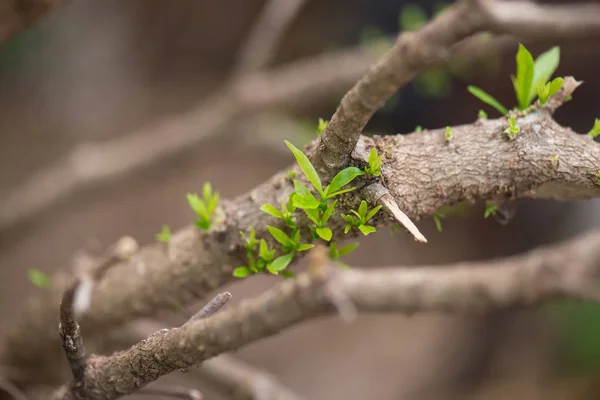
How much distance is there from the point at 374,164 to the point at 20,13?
33.3 inches

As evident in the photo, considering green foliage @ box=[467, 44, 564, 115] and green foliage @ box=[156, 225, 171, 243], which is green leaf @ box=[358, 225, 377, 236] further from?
green foliage @ box=[156, 225, 171, 243]

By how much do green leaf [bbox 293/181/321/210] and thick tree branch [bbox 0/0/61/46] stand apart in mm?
754

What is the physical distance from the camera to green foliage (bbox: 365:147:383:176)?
65 cm

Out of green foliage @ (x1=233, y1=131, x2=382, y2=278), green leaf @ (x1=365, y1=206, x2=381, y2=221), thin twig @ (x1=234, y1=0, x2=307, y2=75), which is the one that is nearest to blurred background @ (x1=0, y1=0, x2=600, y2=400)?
thin twig @ (x1=234, y1=0, x2=307, y2=75)

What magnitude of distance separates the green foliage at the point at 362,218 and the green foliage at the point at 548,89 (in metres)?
0.27

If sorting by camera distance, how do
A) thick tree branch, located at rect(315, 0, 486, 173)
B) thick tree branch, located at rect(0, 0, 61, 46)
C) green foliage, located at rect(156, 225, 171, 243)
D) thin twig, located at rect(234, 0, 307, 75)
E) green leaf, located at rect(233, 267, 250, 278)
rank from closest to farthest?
thick tree branch, located at rect(315, 0, 486, 173)
green leaf, located at rect(233, 267, 250, 278)
green foliage, located at rect(156, 225, 171, 243)
thick tree branch, located at rect(0, 0, 61, 46)
thin twig, located at rect(234, 0, 307, 75)

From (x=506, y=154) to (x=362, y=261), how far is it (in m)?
1.88

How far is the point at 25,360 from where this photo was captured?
127 centimetres

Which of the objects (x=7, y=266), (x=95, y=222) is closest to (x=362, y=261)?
(x=95, y=222)

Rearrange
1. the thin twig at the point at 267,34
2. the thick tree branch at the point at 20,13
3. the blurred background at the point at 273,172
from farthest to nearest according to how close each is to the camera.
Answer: the blurred background at the point at 273,172
the thin twig at the point at 267,34
the thick tree branch at the point at 20,13

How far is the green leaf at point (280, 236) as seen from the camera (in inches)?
28.7

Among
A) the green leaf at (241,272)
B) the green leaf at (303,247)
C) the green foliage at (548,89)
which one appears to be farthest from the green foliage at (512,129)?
the green leaf at (241,272)

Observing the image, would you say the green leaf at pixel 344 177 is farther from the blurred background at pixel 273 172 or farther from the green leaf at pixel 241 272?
the blurred background at pixel 273 172

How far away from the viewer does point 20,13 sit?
112 cm
